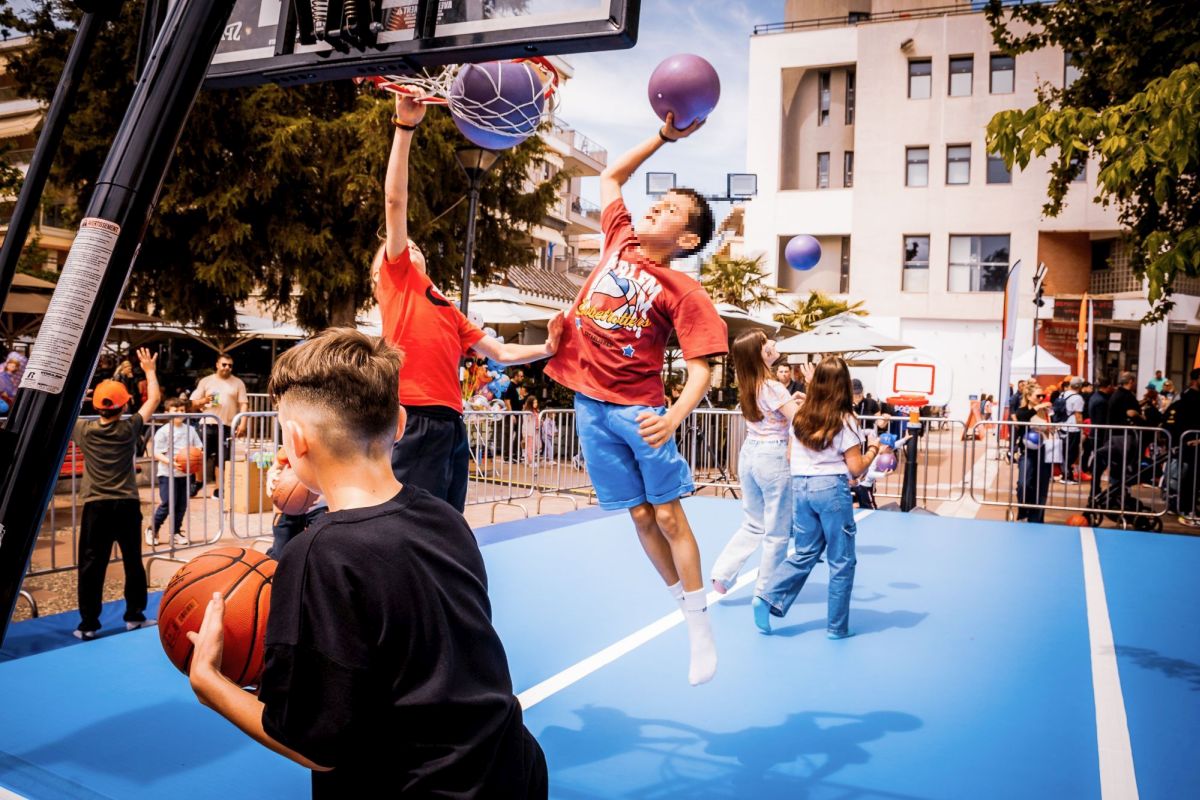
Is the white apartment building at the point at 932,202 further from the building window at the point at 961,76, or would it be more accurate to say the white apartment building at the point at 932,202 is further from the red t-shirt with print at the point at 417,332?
the red t-shirt with print at the point at 417,332

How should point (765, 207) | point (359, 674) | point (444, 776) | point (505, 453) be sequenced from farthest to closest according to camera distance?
point (765, 207) < point (505, 453) < point (444, 776) < point (359, 674)

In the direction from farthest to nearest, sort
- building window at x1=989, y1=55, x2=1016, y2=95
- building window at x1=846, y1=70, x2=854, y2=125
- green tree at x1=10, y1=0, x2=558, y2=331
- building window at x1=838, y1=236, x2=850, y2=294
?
1. building window at x1=846, y1=70, x2=854, y2=125
2. building window at x1=838, y1=236, x2=850, y2=294
3. building window at x1=989, y1=55, x2=1016, y2=95
4. green tree at x1=10, y1=0, x2=558, y2=331

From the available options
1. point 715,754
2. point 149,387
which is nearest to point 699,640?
point 715,754

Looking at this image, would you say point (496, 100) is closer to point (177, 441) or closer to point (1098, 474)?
point (177, 441)

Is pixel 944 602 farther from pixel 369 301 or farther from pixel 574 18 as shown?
pixel 369 301

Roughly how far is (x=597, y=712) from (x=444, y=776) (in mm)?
2355

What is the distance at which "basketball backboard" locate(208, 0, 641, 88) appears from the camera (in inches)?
120

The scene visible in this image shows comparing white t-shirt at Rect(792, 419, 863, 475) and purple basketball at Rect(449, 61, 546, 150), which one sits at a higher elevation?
purple basketball at Rect(449, 61, 546, 150)

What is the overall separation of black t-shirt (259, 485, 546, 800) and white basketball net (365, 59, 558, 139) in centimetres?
269

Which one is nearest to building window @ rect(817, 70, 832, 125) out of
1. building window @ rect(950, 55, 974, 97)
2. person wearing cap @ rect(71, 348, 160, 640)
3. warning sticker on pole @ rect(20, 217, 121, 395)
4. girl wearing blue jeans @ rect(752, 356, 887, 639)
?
building window @ rect(950, 55, 974, 97)

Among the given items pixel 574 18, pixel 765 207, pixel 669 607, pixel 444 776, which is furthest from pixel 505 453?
pixel 765 207

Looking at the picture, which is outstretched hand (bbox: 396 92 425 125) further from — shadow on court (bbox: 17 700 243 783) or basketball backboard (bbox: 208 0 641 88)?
shadow on court (bbox: 17 700 243 783)

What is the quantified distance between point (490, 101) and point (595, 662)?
2.90 meters

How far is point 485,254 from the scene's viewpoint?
705 inches
